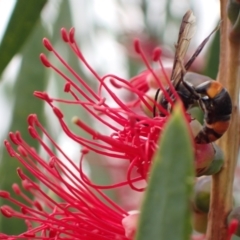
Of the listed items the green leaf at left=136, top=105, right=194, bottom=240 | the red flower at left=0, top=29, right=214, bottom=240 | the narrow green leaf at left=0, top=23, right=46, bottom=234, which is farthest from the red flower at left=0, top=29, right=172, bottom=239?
the narrow green leaf at left=0, top=23, right=46, bottom=234

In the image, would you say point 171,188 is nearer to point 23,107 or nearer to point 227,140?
point 227,140

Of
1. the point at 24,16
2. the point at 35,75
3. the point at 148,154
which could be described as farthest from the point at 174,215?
the point at 35,75

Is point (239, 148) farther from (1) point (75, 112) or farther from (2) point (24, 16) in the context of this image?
(1) point (75, 112)

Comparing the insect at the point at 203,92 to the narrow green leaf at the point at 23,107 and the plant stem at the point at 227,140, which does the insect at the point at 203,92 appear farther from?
the narrow green leaf at the point at 23,107

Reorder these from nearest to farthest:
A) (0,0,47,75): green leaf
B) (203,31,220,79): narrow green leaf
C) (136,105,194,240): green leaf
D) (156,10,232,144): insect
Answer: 1. (136,105,194,240): green leaf
2. (156,10,232,144): insect
3. (0,0,47,75): green leaf
4. (203,31,220,79): narrow green leaf

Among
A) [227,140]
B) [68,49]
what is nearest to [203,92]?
[227,140]

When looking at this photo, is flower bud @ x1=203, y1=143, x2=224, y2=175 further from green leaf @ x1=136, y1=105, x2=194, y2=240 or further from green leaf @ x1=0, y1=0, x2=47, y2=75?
green leaf @ x1=0, y1=0, x2=47, y2=75

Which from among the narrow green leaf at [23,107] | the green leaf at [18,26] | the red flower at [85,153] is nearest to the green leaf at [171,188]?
the red flower at [85,153]
